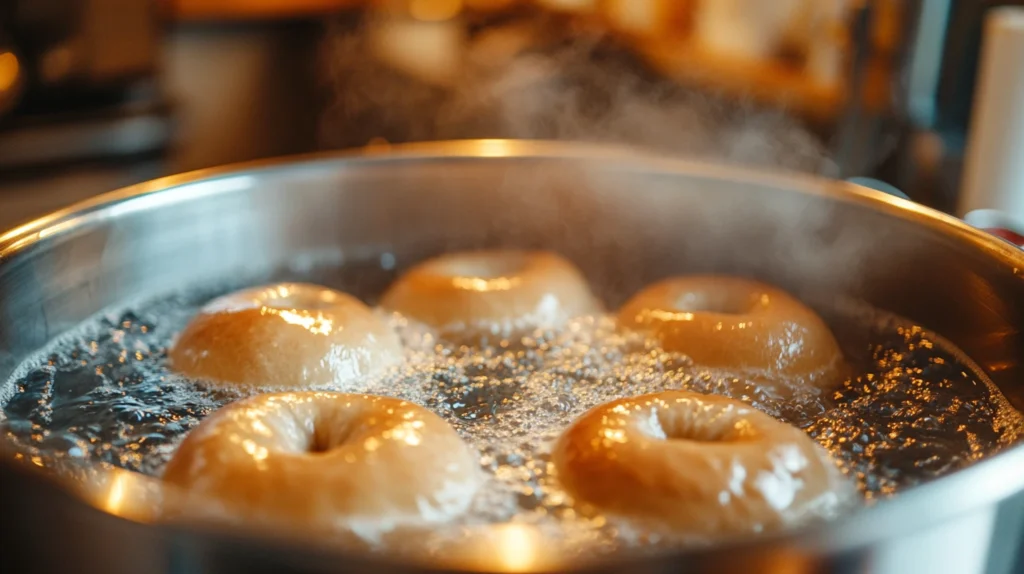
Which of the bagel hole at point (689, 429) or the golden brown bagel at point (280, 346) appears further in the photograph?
the golden brown bagel at point (280, 346)

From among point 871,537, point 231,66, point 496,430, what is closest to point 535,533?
point 871,537

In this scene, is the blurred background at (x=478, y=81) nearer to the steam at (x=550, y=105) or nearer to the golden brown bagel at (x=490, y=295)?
the steam at (x=550, y=105)

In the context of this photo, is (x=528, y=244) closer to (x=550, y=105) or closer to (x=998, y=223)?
(x=998, y=223)

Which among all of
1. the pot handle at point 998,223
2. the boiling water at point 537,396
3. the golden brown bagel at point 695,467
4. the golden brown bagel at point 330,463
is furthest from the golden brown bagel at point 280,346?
the pot handle at point 998,223

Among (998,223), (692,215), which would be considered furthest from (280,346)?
(998,223)

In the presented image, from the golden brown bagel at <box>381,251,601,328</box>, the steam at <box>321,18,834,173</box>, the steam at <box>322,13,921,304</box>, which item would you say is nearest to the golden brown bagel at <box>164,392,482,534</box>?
the golden brown bagel at <box>381,251,601,328</box>

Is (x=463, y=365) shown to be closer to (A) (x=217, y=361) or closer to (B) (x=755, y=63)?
(A) (x=217, y=361)
